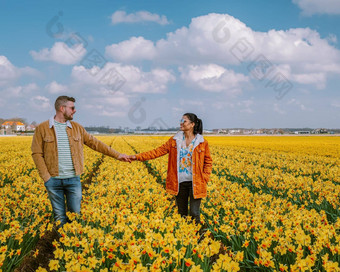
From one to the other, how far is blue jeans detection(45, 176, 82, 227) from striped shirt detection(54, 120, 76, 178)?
0.12 metres

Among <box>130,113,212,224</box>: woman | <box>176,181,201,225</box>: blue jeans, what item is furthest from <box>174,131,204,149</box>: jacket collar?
<box>176,181,201,225</box>: blue jeans

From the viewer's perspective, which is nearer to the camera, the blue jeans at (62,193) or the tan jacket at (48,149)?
the tan jacket at (48,149)

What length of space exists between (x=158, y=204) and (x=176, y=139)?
5.48ft

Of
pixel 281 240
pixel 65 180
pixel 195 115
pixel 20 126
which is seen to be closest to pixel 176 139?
pixel 195 115

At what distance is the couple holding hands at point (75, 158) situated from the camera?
4355mm

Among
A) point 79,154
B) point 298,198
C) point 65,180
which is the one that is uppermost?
point 79,154

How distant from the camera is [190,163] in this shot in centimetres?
481

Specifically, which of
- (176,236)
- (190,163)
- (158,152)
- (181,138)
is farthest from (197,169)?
(176,236)

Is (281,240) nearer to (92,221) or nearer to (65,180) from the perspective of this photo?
(92,221)

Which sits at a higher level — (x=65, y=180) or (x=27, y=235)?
(x=65, y=180)

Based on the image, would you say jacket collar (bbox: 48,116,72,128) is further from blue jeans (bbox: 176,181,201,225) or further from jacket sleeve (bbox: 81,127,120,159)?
blue jeans (bbox: 176,181,201,225)

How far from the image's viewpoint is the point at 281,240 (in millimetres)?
3596

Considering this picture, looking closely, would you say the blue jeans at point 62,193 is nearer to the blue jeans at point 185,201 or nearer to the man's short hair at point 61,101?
the man's short hair at point 61,101

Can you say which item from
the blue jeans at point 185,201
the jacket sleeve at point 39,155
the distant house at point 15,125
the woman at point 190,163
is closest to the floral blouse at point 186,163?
the woman at point 190,163
